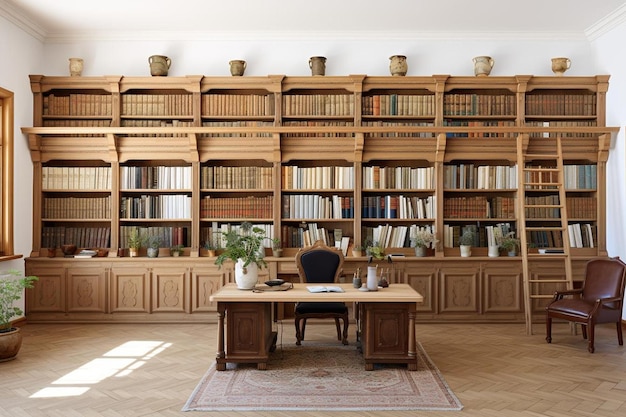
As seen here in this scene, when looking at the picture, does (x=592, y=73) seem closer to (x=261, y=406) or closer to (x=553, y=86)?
(x=553, y=86)

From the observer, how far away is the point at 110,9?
664 cm

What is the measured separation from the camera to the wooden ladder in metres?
6.71

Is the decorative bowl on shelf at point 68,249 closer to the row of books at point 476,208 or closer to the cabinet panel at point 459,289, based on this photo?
the cabinet panel at point 459,289

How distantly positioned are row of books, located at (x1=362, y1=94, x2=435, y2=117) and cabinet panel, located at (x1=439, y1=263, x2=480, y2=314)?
6.78 ft

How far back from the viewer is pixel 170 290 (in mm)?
7137

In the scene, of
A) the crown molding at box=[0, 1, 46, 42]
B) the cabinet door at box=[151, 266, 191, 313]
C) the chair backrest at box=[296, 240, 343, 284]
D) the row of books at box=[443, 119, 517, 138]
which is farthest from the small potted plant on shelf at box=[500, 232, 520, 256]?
the crown molding at box=[0, 1, 46, 42]

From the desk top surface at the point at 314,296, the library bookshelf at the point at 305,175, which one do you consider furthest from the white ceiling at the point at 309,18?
the desk top surface at the point at 314,296

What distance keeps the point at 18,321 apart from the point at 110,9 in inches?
155

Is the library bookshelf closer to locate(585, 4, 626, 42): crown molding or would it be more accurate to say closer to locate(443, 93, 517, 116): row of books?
locate(443, 93, 517, 116): row of books

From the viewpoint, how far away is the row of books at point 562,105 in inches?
291

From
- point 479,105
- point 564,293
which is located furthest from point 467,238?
point 479,105

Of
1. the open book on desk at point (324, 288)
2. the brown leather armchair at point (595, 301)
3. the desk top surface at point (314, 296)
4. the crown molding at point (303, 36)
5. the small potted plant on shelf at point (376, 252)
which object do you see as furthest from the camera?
the crown molding at point (303, 36)

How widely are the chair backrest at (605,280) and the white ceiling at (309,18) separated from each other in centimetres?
300

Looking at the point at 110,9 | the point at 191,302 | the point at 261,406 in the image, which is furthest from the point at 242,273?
the point at 110,9
